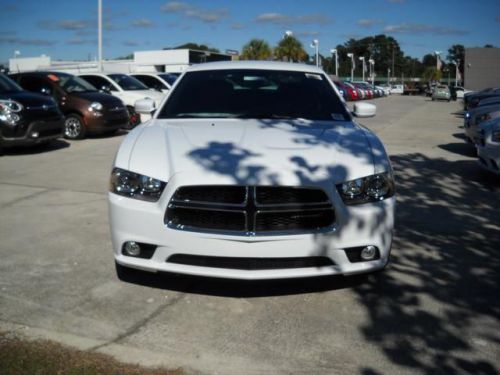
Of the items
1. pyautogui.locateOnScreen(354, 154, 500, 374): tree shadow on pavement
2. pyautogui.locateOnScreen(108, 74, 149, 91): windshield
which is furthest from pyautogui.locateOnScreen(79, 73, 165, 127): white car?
pyautogui.locateOnScreen(354, 154, 500, 374): tree shadow on pavement

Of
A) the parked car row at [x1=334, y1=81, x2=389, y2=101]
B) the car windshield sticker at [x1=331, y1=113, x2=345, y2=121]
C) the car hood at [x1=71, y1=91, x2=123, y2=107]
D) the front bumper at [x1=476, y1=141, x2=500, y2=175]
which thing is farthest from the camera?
the parked car row at [x1=334, y1=81, x2=389, y2=101]

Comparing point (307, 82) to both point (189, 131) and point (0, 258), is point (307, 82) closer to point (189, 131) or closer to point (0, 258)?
point (189, 131)

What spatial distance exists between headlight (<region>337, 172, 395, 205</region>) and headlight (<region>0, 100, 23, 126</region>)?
8.38 meters

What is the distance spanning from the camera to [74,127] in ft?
43.1

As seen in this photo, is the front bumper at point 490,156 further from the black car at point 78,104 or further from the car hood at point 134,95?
the car hood at point 134,95

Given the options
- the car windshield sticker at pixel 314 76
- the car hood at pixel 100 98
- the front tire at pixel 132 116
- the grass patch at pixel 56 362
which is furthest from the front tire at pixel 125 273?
the front tire at pixel 132 116

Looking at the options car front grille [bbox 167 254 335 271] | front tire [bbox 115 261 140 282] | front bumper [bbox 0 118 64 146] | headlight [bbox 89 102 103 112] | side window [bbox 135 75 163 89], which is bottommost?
front tire [bbox 115 261 140 282]

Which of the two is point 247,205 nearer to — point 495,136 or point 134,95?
point 495,136

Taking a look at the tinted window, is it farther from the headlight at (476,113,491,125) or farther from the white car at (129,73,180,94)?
the headlight at (476,113,491,125)

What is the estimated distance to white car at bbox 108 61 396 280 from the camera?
3.39 metres

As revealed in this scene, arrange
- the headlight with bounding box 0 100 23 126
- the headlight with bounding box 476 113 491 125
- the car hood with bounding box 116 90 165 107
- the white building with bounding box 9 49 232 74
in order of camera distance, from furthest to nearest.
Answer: the white building with bounding box 9 49 232 74 → the car hood with bounding box 116 90 165 107 → the headlight with bounding box 476 113 491 125 → the headlight with bounding box 0 100 23 126

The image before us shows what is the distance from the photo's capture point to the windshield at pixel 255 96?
484cm

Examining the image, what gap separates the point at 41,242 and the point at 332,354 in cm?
314

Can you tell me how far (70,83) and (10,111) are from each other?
3.83 meters
